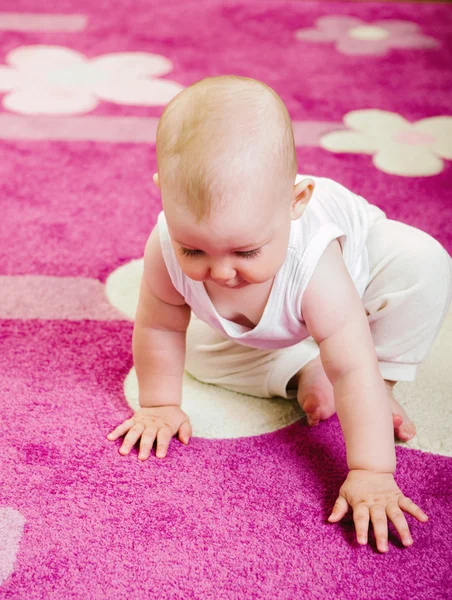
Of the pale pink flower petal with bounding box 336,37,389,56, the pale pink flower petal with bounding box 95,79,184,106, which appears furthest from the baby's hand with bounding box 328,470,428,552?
the pale pink flower petal with bounding box 336,37,389,56

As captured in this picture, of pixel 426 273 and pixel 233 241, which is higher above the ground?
pixel 233 241

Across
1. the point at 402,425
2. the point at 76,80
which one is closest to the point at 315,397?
the point at 402,425

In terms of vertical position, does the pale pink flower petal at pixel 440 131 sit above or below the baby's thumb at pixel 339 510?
below

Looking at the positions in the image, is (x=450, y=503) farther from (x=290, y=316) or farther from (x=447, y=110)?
(x=447, y=110)

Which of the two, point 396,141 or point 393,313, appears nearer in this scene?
point 393,313

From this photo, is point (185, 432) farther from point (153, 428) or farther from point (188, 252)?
point (188, 252)

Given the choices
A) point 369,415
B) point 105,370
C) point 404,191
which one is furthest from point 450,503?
point 404,191

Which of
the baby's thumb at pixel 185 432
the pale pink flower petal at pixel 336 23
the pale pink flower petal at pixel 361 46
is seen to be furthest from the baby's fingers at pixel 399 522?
the pale pink flower petal at pixel 336 23

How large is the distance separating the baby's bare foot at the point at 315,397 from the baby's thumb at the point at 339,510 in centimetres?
13

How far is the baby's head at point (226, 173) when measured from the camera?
25.0 inches

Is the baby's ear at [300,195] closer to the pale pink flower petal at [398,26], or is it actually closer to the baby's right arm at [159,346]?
the baby's right arm at [159,346]

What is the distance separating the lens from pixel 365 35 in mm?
2057

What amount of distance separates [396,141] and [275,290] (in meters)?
0.84

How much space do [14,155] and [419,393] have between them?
879mm
